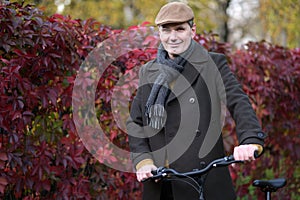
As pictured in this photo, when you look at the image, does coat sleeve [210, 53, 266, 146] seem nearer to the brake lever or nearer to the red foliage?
the brake lever

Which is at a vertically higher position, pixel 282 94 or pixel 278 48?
pixel 278 48

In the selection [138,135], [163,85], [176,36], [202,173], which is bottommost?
[202,173]

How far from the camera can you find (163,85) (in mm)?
2854

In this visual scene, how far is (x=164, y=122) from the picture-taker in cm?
286

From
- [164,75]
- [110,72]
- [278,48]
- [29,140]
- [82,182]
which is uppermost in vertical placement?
[278,48]

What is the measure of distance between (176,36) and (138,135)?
1.93ft

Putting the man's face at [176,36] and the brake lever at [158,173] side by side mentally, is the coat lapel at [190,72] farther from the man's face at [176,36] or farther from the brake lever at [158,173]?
the brake lever at [158,173]

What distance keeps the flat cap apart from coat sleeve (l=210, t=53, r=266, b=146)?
0.95ft

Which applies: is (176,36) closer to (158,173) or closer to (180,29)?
(180,29)

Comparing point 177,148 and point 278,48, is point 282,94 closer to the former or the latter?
point 278,48

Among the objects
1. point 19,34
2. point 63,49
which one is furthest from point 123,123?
point 19,34

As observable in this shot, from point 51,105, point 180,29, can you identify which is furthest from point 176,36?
point 51,105

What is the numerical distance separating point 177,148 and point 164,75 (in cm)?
41

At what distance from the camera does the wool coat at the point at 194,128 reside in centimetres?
277
